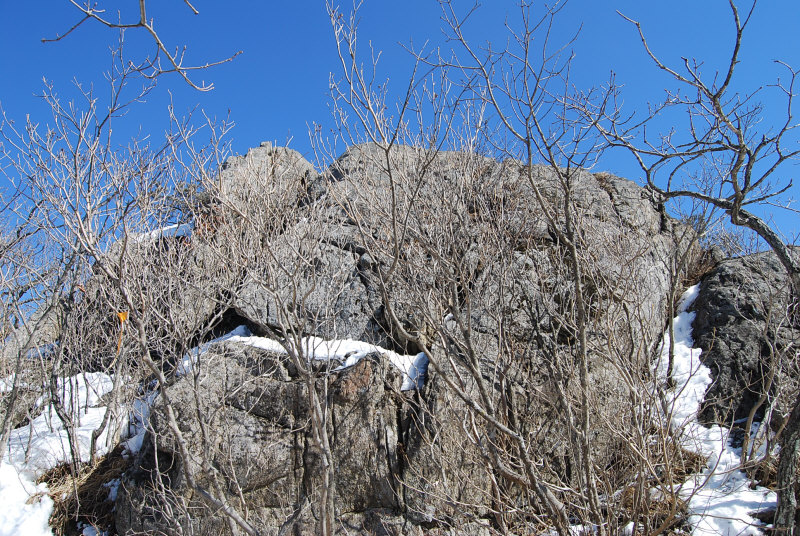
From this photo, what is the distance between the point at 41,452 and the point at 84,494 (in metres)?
1.51

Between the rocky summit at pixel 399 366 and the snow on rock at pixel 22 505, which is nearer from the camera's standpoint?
the rocky summit at pixel 399 366

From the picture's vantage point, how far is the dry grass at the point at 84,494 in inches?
346

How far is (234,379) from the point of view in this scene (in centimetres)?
855

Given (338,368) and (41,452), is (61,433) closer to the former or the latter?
(41,452)

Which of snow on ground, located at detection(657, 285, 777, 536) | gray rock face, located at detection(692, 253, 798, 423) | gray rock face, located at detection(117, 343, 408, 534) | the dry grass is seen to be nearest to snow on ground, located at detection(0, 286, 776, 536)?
snow on ground, located at detection(657, 285, 777, 536)

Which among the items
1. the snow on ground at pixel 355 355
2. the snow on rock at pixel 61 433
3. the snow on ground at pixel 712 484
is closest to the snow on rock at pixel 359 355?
the snow on ground at pixel 355 355

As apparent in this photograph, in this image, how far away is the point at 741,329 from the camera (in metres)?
9.98

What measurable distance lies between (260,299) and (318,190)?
9.84 ft

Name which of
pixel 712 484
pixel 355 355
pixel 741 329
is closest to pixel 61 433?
pixel 355 355

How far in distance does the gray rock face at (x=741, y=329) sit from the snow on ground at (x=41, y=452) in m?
11.5

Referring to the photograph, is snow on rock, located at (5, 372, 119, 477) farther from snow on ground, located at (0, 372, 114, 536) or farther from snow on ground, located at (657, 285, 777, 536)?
snow on ground, located at (657, 285, 777, 536)

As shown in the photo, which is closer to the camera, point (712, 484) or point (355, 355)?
point (712, 484)

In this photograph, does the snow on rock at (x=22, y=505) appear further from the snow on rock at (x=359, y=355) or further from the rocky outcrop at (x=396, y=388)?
the snow on rock at (x=359, y=355)

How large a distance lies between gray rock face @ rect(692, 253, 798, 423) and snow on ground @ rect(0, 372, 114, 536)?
455 inches
